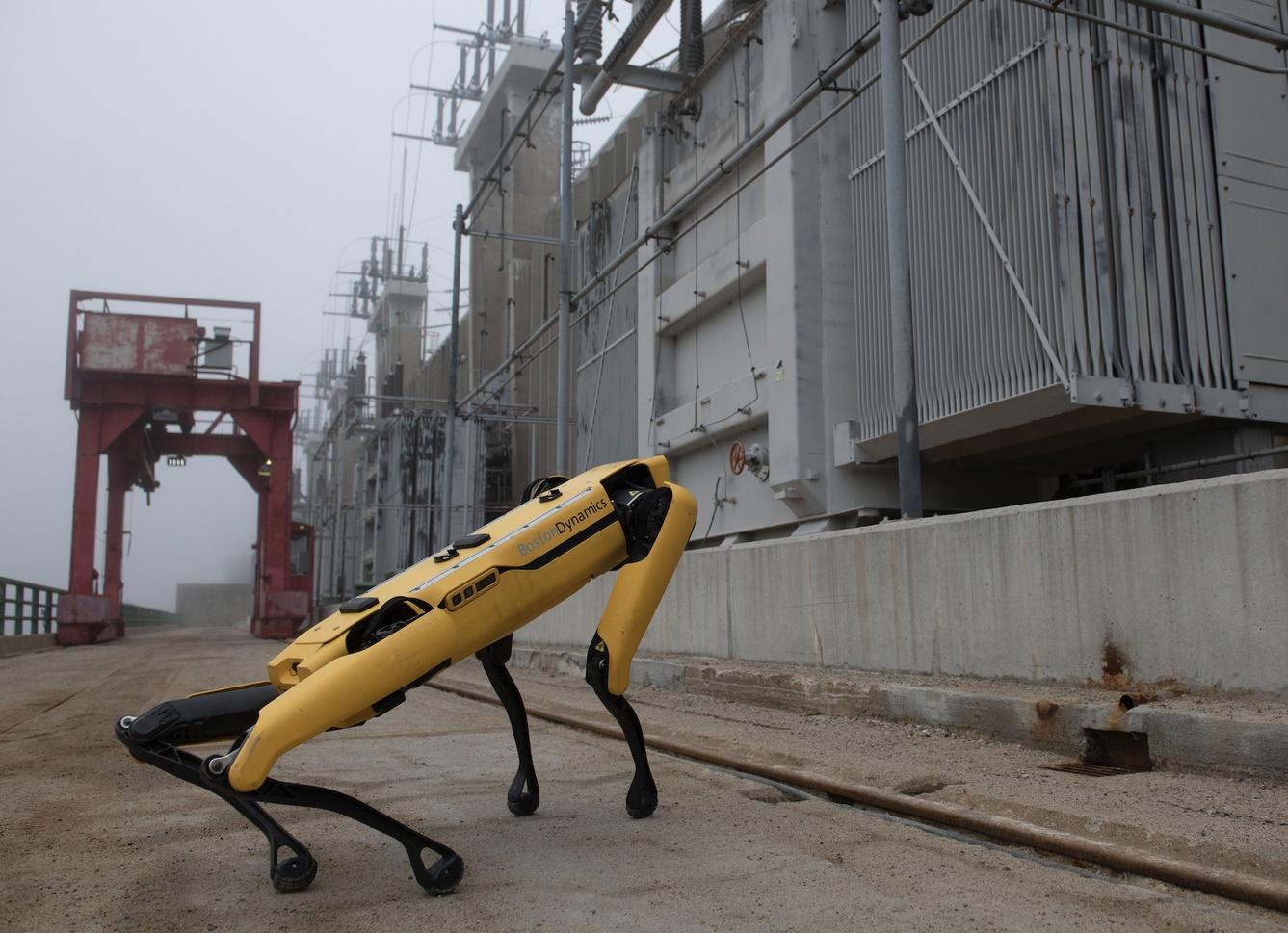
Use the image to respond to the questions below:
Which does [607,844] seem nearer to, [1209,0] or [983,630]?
[983,630]

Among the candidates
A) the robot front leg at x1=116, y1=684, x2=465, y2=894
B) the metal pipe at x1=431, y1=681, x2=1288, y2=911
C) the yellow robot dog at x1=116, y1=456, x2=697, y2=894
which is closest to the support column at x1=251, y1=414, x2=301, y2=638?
the metal pipe at x1=431, y1=681, x2=1288, y2=911

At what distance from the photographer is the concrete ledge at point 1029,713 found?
436 cm

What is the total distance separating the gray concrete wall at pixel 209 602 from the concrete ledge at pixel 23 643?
73.8m

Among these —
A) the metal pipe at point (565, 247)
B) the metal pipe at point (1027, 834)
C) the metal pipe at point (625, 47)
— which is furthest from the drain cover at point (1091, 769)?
the metal pipe at point (625, 47)

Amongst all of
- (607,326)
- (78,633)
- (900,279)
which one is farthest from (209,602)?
(900,279)

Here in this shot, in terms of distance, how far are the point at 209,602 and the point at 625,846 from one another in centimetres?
10189

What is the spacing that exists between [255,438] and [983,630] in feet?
83.7

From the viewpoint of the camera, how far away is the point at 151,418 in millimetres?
28344

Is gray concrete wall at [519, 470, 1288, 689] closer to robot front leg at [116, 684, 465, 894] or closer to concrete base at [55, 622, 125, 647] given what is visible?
robot front leg at [116, 684, 465, 894]

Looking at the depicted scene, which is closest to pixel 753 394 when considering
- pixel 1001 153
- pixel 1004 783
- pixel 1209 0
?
pixel 1001 153

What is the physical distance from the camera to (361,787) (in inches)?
195

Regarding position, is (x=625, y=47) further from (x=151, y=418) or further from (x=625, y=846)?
(x=151, y=418)

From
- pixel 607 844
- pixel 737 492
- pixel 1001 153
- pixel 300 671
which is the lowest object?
pixel 607 844

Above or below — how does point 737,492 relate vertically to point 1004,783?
above
